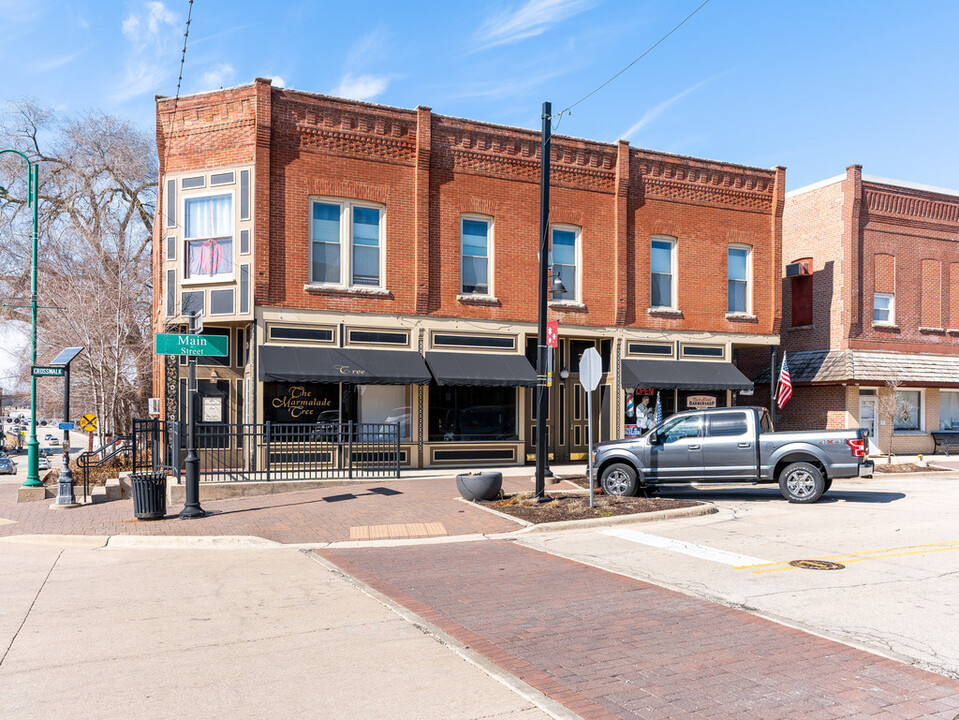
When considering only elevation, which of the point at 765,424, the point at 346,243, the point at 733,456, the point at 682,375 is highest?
the point at 346,243

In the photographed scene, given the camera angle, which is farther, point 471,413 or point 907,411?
point 907,411

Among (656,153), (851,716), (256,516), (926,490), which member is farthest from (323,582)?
(656,153)

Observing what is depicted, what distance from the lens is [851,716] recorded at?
16.2ft

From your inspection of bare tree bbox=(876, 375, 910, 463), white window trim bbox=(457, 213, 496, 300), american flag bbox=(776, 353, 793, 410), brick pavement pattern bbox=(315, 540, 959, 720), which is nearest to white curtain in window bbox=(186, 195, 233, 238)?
white window trim bbox=(457, 213, 496, 300)

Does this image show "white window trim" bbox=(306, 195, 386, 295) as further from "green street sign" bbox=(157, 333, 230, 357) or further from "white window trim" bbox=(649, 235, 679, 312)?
"white window trim" bbox=(649, 235, 679, 312)

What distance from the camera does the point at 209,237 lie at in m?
18.9

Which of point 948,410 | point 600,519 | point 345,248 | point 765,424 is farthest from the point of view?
point 948,410

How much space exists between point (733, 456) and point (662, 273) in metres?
9.23

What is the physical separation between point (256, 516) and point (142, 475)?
2.02m

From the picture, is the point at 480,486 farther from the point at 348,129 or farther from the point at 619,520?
the point at 348,129

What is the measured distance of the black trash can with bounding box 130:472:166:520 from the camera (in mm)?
13070

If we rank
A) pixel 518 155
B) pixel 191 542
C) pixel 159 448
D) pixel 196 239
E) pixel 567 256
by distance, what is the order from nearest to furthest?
pixel 191 542 < pixel 159 448 < pixel 196 239 < pixel 518 155 < pixel 567 256

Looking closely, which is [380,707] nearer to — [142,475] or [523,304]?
[142,475]

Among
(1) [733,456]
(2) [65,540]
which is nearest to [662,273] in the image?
(1) [733,456]
